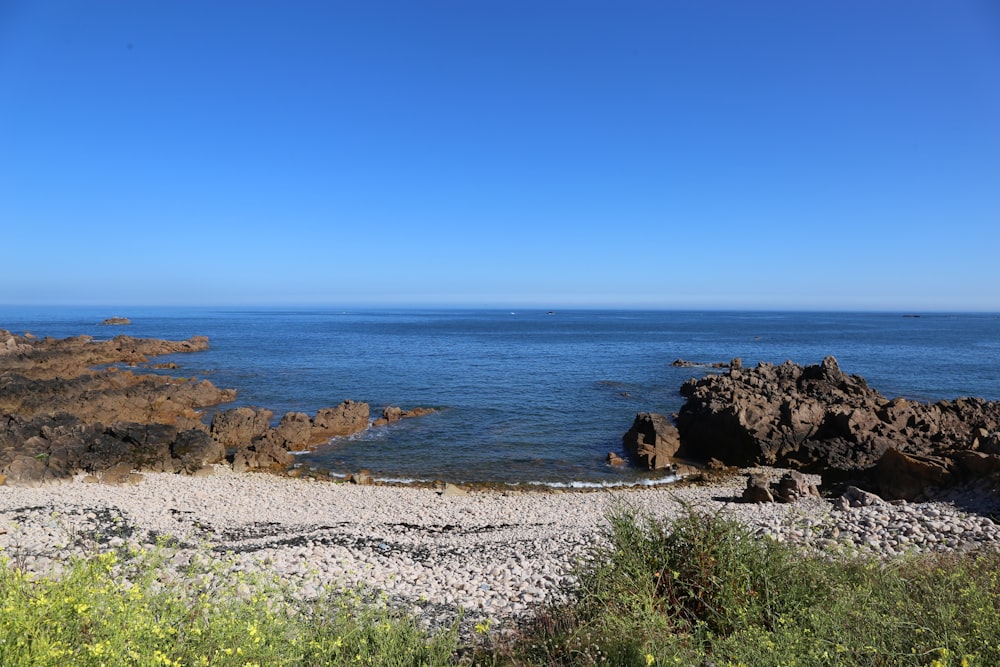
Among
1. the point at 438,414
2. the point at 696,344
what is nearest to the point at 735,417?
the point at 438,414

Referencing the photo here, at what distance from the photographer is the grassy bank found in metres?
4.44

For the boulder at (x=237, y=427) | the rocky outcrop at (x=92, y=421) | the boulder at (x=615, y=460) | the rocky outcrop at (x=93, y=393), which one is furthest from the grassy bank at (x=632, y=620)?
the rocky outcrop at (x=93, y=393)

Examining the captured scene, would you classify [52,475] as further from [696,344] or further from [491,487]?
[696,344]

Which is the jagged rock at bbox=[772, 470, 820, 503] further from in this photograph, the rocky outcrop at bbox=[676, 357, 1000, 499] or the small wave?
the small wave

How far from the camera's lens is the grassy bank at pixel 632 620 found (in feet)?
14.6

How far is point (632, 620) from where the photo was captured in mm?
5582

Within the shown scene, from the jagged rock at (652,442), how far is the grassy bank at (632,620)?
54.2ft

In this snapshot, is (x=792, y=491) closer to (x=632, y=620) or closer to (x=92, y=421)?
(x=632, y=620)

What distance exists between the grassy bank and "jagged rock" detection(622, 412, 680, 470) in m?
16.5

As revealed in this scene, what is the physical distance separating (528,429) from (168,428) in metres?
16.7

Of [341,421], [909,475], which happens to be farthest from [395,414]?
[909,475]

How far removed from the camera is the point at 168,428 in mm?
22953

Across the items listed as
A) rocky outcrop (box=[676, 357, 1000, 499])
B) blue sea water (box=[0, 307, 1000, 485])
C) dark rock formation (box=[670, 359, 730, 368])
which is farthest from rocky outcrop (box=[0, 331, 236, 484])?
dark rock formation (box=[670, 359, 730, 368])

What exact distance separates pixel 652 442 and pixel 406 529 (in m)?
14.1
